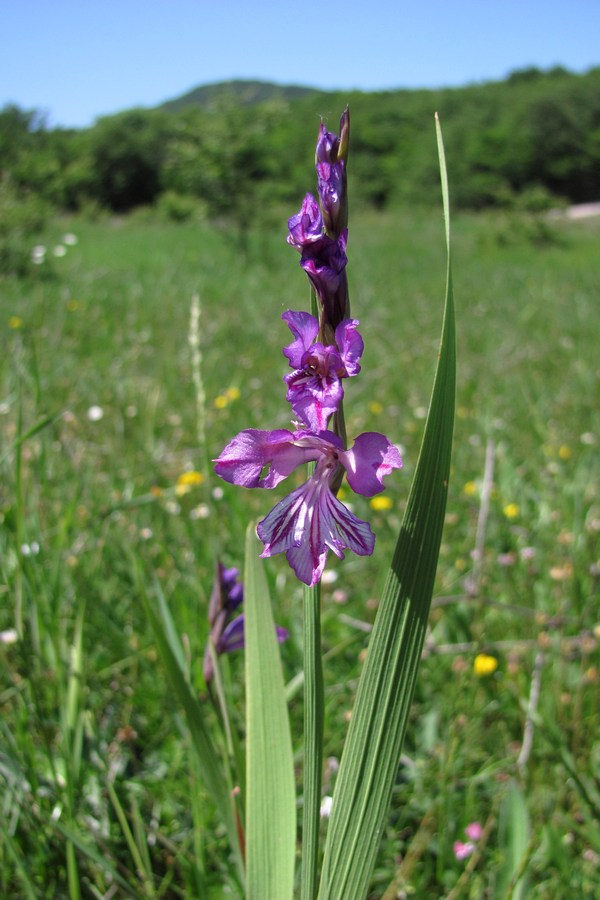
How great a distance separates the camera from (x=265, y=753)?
0.62 meters

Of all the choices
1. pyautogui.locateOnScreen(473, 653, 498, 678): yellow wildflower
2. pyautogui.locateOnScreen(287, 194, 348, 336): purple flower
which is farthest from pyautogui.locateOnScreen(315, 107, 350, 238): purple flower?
pyautogui.locateOnScreen(473, 653, 498, 678): yellow wildflower

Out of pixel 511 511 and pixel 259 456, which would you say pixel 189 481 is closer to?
pixel 511 511

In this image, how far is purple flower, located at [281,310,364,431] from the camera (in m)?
0.51

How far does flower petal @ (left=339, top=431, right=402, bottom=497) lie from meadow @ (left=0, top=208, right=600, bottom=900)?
0.35 meters

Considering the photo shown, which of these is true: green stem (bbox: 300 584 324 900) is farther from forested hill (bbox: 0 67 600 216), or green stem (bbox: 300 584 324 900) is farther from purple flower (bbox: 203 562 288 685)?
forested hill (bbox: 0 67 600 216)

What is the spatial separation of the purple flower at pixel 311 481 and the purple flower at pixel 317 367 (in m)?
0.02

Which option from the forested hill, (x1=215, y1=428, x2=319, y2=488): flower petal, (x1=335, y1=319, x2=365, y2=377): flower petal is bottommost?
(x1=215, y1=428, x2=319, y2=488): flower petal

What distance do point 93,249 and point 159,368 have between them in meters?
7.29

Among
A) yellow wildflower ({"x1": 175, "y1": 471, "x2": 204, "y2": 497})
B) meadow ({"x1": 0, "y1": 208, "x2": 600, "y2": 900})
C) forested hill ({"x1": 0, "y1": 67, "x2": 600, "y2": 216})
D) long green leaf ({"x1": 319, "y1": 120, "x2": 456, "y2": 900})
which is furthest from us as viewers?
forested hill ({"x1": 0, "y1": 67, "x2": 600, "y2": 216})

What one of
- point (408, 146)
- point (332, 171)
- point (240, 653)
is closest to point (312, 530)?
point (332, 171)

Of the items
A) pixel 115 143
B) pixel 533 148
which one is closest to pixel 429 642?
pixel 533 148

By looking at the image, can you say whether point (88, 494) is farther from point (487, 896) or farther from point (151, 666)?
point (487, 896)

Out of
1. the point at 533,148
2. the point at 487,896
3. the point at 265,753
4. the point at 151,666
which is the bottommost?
the point at 487,896

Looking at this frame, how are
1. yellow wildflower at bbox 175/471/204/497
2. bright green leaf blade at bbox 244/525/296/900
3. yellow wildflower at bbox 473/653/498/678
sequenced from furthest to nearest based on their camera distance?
yellow wildflower at bbox 175/471/204/497, yellow wildflower at bbox 473/653/498/678, bright green leaf blade at bbox 244/525/296/900
